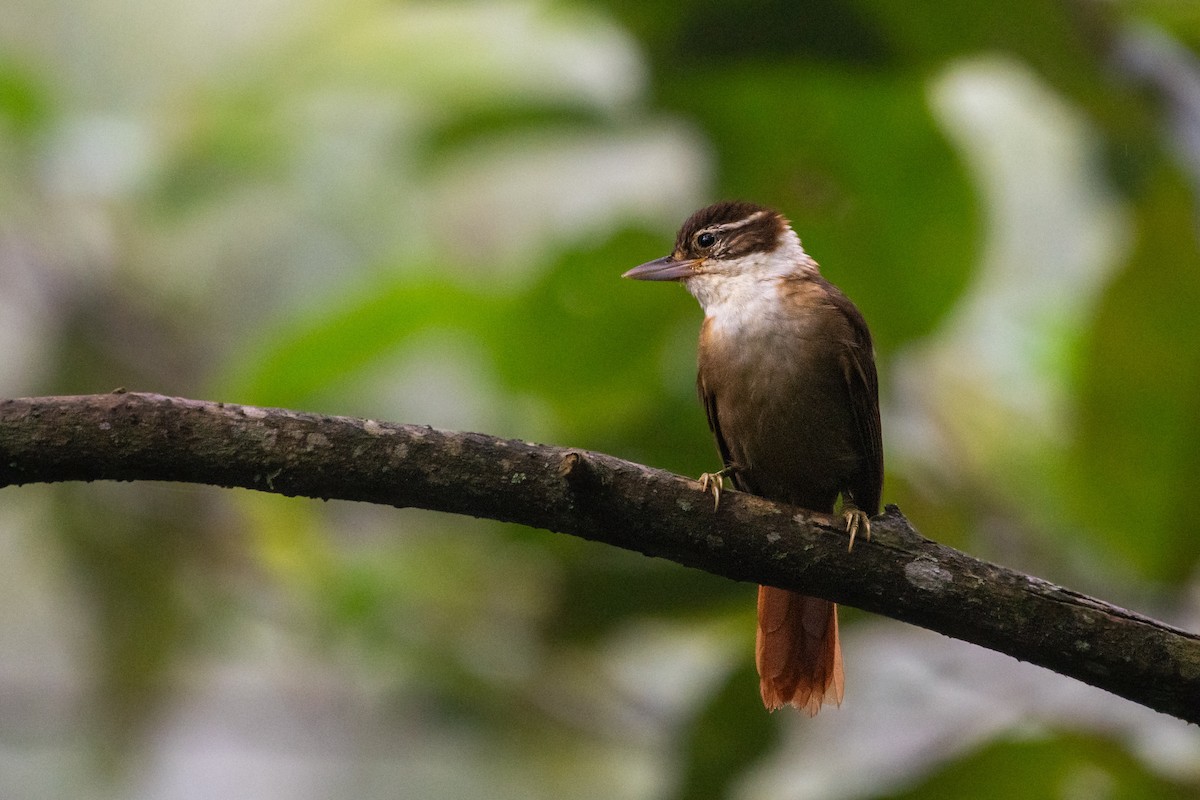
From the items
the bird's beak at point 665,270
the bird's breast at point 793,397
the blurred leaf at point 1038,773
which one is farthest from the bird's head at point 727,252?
the blurred leaf at point 1038,773

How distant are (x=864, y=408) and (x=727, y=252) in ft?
2.30

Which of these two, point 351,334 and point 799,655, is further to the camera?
point 351,334

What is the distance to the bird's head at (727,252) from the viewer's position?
12.2ft

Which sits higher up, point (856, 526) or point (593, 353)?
point (856, 526)

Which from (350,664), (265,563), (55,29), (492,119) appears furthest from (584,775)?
(55,29)

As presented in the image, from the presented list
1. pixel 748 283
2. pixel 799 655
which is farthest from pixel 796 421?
pixel 799 655

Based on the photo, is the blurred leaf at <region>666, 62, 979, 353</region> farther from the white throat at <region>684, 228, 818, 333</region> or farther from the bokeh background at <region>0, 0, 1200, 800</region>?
the white throat at <region>684, 228, 818, 333</region>

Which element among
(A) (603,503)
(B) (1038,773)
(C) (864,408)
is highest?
(A) (603,503)

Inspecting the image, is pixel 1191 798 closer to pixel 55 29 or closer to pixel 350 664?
pixel 350 664

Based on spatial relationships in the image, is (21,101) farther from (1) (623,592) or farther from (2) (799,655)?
(2) (799,655)

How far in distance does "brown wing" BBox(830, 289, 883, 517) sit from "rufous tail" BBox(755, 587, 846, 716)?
0.30 m

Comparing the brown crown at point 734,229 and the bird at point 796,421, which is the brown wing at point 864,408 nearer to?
the bird at point 796,421

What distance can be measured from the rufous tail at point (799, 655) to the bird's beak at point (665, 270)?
939 mm

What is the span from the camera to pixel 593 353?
3.88m
